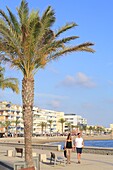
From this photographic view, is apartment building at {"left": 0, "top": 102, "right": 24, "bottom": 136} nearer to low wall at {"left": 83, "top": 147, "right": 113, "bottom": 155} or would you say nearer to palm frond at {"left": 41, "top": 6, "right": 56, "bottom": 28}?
low wall at {"left": 83, "top": 147, "right": 113, "bottom": 155}

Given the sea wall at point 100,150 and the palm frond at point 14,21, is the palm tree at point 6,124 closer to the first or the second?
Result: the sea wall at point 100,150

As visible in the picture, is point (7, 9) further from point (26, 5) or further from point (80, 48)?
point (80, 48)

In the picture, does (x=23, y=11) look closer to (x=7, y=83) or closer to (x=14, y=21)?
(x=14, y=21)

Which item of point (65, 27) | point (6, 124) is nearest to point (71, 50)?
point (65, 27)

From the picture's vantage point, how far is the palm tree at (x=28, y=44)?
15219 millimetres

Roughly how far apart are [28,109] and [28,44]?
267 cm

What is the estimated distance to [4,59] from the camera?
16.1 meters

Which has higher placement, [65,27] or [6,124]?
[65,27]

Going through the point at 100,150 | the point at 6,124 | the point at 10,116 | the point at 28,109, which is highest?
the point at 10,116

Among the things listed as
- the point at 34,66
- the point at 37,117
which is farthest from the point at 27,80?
the point at 37,117

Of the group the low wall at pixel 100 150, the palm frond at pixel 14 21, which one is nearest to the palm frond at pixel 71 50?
the palm frond at pixel 14 21

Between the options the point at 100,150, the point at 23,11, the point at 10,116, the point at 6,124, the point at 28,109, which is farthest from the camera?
the point at 10,116

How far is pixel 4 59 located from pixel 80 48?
3.30 meters

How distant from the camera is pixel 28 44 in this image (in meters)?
15.4
